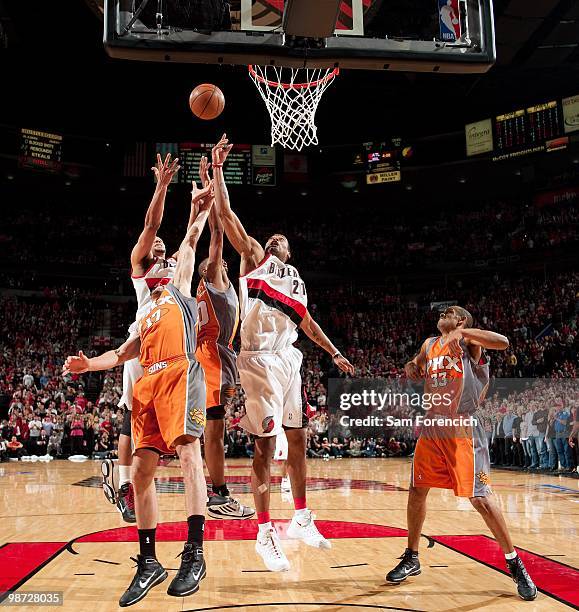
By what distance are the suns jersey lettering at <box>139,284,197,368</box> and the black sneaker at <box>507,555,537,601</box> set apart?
7.94 ft

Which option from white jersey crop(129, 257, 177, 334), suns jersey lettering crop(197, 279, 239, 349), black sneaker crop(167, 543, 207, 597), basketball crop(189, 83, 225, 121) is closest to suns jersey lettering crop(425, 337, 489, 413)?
suns jersey lettering crop(197, 279, 239, 349)

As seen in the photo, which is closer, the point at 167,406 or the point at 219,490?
the point at 167,406

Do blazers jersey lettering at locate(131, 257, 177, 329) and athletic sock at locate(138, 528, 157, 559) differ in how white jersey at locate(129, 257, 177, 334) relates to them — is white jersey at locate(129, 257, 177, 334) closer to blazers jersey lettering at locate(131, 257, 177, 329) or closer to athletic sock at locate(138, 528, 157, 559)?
blazers jersey lettering at locate(131, 257, 177, 329)

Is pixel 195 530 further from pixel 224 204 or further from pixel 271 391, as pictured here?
pixel 224 204

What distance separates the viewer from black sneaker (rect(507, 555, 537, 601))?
394 centimetres

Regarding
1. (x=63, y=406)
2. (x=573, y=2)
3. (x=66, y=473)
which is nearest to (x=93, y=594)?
(x=66, y=473)

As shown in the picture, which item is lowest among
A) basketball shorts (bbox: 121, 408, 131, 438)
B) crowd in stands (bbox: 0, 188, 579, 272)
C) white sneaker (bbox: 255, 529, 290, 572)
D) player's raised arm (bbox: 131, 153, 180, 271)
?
white sneaker (bbox: 255, 529, 290, 572)

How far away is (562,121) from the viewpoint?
67.8 ft

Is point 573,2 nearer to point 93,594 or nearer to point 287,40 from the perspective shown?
point 287,40

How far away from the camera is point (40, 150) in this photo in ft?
74.5

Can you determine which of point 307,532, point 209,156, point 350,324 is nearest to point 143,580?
point 307,532

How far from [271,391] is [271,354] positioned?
1.01 feet

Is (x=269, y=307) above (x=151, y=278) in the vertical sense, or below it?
below

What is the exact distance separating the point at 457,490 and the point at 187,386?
6.25 ft
